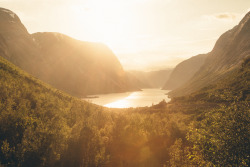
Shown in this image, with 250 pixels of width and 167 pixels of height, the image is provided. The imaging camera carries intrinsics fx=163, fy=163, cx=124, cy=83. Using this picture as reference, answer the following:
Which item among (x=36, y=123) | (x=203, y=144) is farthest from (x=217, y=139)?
(x=36, y=123)

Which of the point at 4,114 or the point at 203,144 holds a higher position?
the point at 4,114

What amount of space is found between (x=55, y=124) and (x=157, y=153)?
42.7ft

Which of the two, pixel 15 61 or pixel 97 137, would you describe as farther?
pixel 15 61

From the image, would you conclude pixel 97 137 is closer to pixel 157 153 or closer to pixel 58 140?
pixel 58 140

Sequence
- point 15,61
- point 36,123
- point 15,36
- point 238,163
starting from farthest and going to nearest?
point 15,36, point 15,61, point 36,123, point 238,163

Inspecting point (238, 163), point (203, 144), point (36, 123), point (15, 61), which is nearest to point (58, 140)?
point (36, 123)

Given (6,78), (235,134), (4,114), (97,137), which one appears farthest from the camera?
(6,78)

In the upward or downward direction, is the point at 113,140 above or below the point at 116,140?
above

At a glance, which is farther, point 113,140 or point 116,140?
point 116,140

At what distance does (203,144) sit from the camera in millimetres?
12953

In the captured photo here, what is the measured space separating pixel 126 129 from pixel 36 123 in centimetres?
1173

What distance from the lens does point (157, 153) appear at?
2083cm

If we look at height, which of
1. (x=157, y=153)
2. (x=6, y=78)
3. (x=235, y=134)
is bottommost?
(x=157, y=153)

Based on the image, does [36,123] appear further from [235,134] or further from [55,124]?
[235,134]
